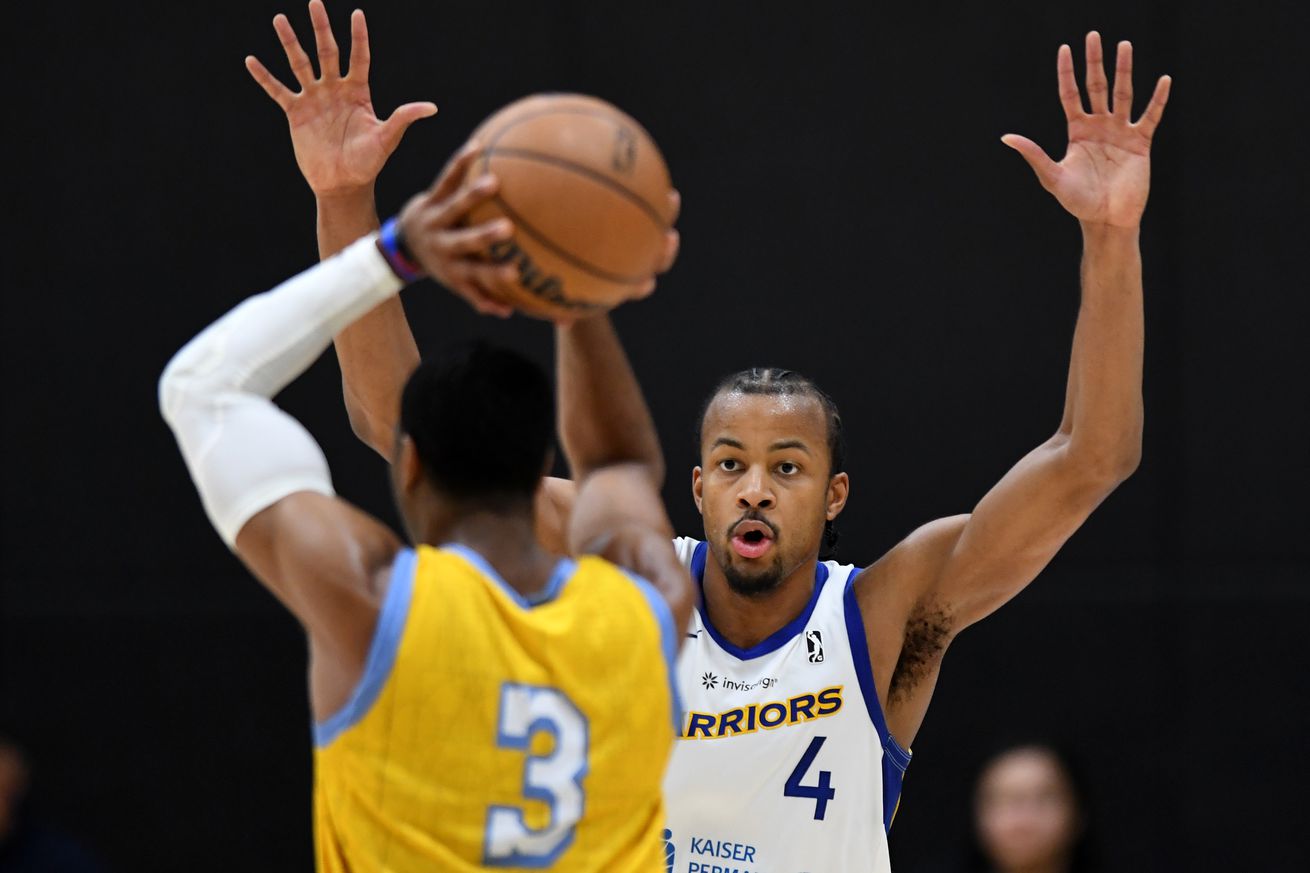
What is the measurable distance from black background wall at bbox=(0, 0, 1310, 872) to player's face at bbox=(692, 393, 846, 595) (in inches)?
89.5

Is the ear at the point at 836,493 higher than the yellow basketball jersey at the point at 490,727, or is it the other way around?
the ear at the point at 836,493

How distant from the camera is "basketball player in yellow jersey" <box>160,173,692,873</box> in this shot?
2338 mm

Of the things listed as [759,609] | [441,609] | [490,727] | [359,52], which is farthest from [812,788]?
[359,52]

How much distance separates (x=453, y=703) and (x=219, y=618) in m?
4.29

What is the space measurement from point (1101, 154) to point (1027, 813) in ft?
4.87

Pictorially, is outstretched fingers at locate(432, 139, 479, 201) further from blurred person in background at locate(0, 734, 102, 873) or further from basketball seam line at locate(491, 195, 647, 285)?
blurred person in background at locate(0, 734, 102, 873)

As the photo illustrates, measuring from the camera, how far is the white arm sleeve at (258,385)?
238cm

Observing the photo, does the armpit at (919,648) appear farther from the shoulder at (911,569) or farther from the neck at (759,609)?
the neck at (759,609)

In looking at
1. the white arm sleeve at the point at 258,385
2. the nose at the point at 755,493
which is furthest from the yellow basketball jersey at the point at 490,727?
the nose at the point at 755,493

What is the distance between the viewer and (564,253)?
2.52 meters

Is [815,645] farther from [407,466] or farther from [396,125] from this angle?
[407,466]

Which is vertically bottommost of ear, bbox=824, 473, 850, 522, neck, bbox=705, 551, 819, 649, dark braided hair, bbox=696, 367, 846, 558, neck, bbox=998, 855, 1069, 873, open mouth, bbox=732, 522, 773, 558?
neck, bbox=998, 855, 1069, 873

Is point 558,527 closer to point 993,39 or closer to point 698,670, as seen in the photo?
point 698,670

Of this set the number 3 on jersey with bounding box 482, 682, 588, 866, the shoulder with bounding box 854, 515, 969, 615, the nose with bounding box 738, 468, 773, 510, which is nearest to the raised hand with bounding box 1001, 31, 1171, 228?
the shoulder with bounding box 854, 515, 969, 615
